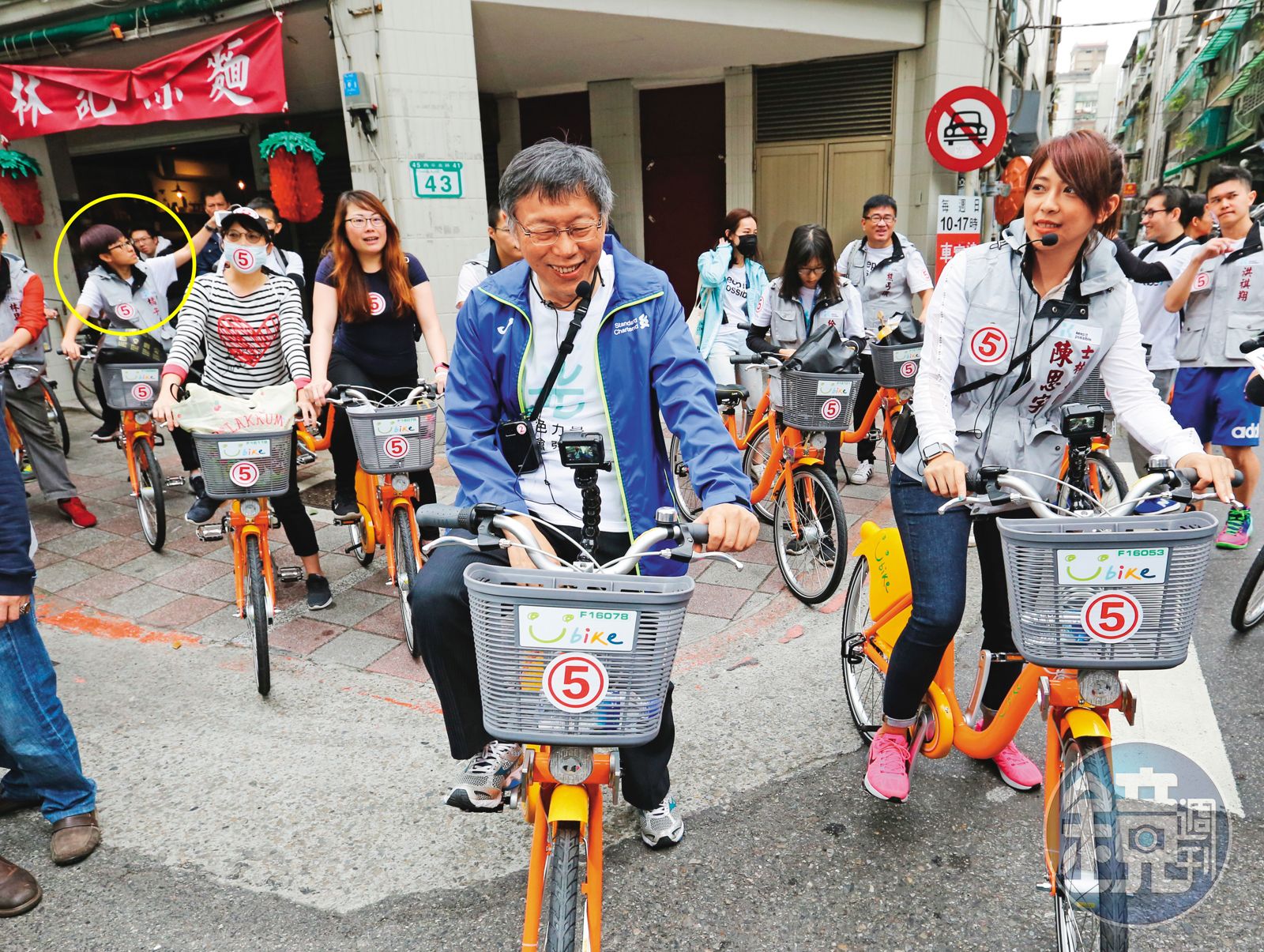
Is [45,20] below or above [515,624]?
above

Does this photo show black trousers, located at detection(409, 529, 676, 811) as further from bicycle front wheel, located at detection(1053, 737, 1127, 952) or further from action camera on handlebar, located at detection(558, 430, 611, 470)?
bicycle front wheel, located at detection(1053, 737, 1127, 952)

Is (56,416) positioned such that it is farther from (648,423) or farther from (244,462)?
(648,423)

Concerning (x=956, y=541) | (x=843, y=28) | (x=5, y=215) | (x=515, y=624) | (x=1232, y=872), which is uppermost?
(x=843, y=28)

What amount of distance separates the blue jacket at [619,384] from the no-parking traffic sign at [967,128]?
7287 millimetres

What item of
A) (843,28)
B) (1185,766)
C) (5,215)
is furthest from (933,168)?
(5,215)

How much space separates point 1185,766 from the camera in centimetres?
308

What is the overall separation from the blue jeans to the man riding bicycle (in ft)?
4.96

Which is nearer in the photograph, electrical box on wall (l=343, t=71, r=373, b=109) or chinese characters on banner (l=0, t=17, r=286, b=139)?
electrical box on wall (l=343, t=71, r=373, b=109)

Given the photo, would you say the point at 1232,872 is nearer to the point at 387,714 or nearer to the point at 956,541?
the point at 956,541

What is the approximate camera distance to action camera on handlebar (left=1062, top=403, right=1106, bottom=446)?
3.00 meters

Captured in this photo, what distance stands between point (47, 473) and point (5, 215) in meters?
6.10

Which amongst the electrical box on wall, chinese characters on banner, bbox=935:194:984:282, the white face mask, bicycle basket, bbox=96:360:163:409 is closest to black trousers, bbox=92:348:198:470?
bicycle basket, bbox=96:360:163:409

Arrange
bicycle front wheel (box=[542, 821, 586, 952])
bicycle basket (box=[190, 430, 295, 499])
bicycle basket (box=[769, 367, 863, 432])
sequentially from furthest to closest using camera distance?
bicycle basket (box=[769, 367, 863, 432]), bicycle basket (box=[190, 430, 295, 499]), bicycle front wheel (box=[542, 821, 586, 952])

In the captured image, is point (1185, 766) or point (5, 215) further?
point (5, 215)
